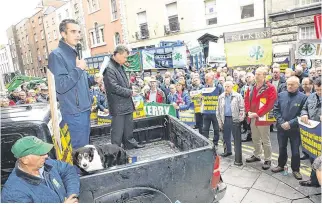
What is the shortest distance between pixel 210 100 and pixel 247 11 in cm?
1312

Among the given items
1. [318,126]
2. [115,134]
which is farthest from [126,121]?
[318,126]

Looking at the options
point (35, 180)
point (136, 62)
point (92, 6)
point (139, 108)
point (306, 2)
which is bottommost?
point (139, 108)

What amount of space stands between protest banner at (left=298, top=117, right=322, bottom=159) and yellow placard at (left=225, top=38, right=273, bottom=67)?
187 inches

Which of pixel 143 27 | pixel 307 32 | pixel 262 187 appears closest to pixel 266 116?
pixel 262 187

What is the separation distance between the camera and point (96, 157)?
2871 millimetres

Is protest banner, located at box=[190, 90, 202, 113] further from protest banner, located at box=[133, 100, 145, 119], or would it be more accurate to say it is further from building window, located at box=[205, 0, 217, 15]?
building window, located at box=[205, 0, 217, 15]

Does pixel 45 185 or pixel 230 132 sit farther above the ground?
pixel 45 185

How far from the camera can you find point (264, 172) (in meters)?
5.07

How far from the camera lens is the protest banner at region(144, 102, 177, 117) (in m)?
7.35

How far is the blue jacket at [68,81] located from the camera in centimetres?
308

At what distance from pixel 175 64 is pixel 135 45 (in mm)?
10669

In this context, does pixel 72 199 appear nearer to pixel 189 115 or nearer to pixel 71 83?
pixel 71 83

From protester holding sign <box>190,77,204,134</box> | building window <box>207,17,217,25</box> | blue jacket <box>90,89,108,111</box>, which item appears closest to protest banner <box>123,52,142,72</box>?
building window <box>207,17,217,25</box>

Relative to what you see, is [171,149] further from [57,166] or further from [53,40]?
[53,40]
